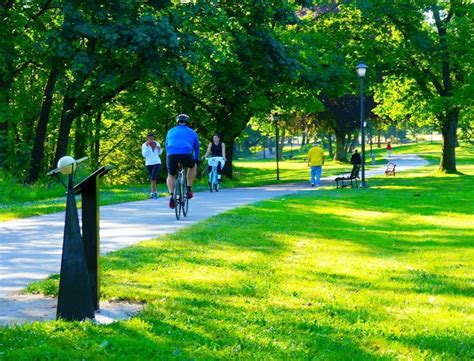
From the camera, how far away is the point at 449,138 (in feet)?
107

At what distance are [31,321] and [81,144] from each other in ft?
110

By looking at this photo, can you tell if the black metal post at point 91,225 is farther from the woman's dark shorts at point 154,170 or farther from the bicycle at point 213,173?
the bicycle at point 213,173

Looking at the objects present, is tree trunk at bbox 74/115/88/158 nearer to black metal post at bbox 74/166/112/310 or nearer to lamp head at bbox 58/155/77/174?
black metal post at bbox 74/166/112/310

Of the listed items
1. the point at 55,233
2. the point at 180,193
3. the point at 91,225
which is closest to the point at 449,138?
the point at 180,193

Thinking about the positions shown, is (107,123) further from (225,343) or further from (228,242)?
(225,343)

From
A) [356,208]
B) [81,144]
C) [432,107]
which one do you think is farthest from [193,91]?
[356,208]

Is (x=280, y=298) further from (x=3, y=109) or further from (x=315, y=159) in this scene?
(x=315, y=159)

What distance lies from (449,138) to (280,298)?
28895 millimetres

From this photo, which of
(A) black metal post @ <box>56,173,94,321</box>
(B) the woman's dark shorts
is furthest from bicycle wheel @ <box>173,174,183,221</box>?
(A) black metal post @ <box>56,173,94,321</box>

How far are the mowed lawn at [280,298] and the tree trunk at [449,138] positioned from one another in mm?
22620

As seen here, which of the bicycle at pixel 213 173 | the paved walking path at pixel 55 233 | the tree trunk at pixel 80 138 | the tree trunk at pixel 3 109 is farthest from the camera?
the tree trunk at pixel 80 138

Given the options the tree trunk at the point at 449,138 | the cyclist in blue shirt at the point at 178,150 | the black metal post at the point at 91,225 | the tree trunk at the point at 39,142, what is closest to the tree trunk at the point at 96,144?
the tree trunk at the point at 39,142

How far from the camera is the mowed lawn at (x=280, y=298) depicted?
14.1 feet

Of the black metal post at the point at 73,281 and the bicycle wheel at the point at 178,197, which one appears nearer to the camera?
the black metal post at the point at 73,281
